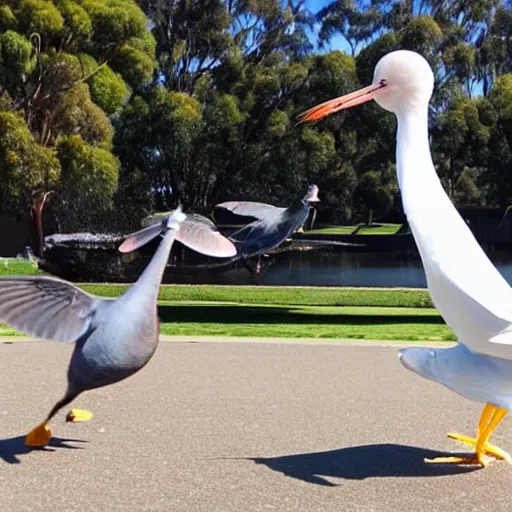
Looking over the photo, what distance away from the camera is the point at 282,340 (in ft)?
33.8

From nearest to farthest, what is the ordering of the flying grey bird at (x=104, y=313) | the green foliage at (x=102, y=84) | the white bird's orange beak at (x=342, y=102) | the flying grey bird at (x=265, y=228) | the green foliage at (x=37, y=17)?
1. the flying grey bird at (x=104, y=313)
2. the white bird's orange beak at (x=342, y=102)
3. the flying grey bird at (x=265, y=228)
4. the green foliage at (x=37, y=17)
5. the green foliage at (x=102, y=84)

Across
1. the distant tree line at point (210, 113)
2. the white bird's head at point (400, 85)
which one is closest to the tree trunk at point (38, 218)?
the distant tree line at point (210, 113)

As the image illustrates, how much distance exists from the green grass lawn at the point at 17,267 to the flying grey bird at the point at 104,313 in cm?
1535

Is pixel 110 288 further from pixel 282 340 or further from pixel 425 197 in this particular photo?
pixel 425 197

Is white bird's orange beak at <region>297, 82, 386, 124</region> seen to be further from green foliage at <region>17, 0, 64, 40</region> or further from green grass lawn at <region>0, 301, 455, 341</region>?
green foliage at <region>17, 0, 64, 40</region>

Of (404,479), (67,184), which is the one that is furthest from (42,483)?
(67,184)

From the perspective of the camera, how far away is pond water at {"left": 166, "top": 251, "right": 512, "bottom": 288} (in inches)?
981

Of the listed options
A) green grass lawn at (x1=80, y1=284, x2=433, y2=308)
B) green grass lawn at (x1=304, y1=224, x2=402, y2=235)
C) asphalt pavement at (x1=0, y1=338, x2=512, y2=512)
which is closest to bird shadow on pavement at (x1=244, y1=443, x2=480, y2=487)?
asphalt pavement at (x1=0, y1=338, x2=512, y2=512)

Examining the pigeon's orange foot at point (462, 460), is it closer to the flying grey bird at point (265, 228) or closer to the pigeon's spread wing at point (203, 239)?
the pigeon's spread wing at point (203, 239)

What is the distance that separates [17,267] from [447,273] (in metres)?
17.8

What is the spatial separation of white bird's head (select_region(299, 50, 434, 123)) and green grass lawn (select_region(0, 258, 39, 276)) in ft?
52.1

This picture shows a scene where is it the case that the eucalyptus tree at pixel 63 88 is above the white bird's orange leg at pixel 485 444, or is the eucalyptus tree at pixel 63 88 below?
above

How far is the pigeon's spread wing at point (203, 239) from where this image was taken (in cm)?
440

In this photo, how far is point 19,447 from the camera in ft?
16.5
